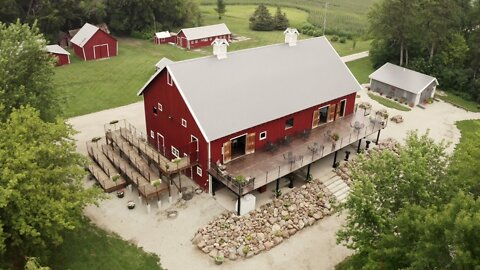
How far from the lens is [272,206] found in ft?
81.4

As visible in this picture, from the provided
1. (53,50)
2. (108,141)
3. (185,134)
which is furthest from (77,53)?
(185,134)

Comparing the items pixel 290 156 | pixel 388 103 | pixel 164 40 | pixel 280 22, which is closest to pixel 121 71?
pixel 164 40

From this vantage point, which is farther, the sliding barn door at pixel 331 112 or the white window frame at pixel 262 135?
the sliding barn door at pixel 331 112

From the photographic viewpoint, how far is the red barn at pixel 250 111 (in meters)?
24.8

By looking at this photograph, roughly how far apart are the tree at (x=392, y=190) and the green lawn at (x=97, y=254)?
10.6 metres

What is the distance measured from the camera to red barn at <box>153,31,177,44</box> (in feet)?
207

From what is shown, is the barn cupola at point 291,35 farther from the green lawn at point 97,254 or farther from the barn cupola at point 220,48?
the green lawn at point 97,254

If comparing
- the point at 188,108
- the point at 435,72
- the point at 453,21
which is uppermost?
the point at 453,21

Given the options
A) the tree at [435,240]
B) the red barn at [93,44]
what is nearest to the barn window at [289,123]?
the tree at [435,240]

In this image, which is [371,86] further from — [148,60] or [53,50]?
[53,50]

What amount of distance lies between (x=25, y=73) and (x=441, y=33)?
4257 centimetres

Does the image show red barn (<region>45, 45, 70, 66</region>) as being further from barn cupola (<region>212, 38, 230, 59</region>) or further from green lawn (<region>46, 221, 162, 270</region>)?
green lawn (<region>46, 221, 162, 270</region>)

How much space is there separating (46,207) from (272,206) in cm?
1307

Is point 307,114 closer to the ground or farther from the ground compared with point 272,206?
farther from the ground
